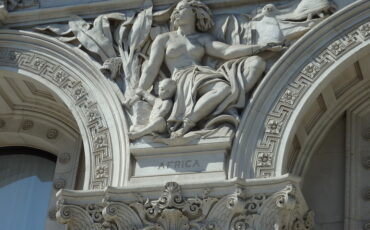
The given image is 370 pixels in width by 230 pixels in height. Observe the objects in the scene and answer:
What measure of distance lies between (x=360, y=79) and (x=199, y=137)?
2.45 metres

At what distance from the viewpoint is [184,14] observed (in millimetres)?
13062

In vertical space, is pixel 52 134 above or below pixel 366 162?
above

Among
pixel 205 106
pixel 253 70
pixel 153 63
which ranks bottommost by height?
pixel 205 106

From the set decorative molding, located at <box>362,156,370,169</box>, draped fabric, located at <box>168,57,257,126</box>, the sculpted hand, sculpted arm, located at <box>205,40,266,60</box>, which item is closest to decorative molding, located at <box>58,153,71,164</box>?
the sculpted hand

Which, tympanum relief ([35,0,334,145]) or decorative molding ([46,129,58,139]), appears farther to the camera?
decorative molding ([46,129,58,139])

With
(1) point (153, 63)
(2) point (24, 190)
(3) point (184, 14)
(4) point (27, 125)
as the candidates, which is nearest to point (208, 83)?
(1) point (153, 63)

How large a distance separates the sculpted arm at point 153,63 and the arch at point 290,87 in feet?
4.73

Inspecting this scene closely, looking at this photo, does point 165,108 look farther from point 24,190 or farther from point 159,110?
point 24,190

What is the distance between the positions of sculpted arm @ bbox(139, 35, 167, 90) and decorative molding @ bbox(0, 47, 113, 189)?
2.37 feet

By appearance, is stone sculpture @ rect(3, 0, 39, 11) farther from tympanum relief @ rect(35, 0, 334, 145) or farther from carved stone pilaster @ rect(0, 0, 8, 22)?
tympanum relief @ rect(35, 0, 334, 145)

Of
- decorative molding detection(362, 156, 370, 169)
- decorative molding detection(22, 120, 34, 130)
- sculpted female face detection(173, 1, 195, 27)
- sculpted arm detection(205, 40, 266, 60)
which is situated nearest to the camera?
sculpted arm detection(205, 40, 266, 60)

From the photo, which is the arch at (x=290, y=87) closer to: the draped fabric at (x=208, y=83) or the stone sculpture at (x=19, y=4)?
the draped fabric at (x=208, y=83)

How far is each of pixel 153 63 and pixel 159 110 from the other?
814 mm

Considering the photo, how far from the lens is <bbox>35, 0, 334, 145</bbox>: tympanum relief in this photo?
12234 mm
